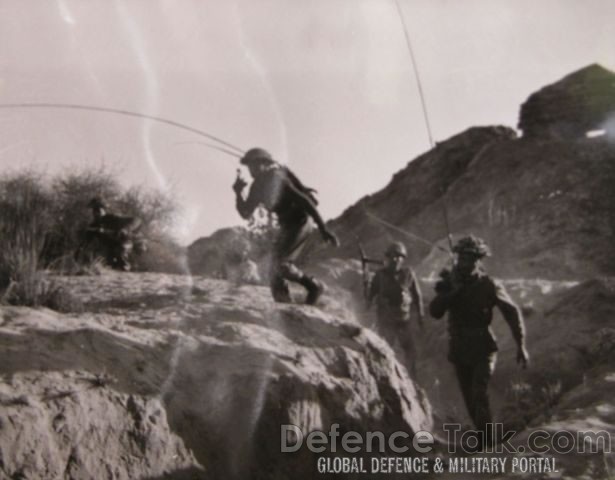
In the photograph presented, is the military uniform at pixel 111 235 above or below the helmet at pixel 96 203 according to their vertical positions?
below

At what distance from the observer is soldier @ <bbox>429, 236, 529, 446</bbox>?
554 cm

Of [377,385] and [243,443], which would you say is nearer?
[243,443]

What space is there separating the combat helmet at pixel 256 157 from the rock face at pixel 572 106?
20186 millimetres

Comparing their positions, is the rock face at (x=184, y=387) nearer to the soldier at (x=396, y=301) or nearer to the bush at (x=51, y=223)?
the bush at (x=51, y=223)

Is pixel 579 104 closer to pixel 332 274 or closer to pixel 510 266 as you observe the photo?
pixel 510 266

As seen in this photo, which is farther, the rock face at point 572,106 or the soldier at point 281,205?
the rock face at point 572,106

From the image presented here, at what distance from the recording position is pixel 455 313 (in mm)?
5809

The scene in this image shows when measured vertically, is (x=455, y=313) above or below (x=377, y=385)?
above

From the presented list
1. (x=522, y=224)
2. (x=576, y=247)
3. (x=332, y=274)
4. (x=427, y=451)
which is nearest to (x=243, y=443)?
(x=427, y=451)

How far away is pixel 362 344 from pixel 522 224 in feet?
49.4

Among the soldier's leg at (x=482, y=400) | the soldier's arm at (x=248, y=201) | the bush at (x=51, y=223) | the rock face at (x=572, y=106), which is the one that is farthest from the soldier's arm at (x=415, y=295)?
the rock face at (x=572, y=106)

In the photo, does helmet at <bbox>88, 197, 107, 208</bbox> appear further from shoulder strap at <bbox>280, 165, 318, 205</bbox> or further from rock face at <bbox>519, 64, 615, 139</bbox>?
rock face at <bbox>519, 64, 615, 139</bbox>

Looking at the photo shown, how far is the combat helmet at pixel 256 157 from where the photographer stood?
5.86 meters

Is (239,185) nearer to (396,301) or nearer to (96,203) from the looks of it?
(396,301)
